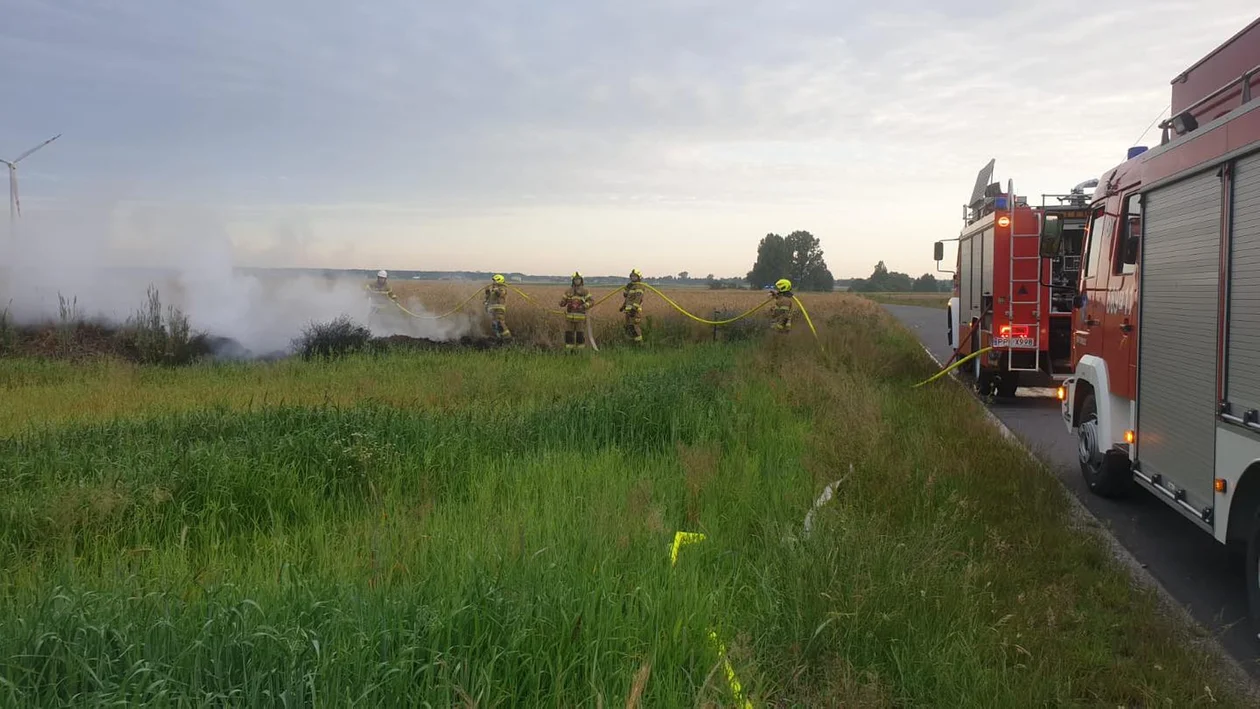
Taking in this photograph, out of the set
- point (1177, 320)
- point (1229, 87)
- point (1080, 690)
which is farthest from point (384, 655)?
point (1229, 87)

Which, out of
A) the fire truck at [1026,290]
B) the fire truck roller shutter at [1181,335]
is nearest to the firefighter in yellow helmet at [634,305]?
the fire truck at [1026,290]

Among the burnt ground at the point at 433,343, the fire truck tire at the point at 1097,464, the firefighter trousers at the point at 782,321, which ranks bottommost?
the fire truck tire at the point at 1097,464

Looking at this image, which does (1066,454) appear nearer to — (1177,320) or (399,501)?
(1177,320)

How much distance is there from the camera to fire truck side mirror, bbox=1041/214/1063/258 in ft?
24.9

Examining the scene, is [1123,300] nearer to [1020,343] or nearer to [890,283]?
[1020,343]

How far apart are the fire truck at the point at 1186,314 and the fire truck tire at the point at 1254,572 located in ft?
0.03

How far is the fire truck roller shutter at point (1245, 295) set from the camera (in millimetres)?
4324

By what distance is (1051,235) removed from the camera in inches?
303

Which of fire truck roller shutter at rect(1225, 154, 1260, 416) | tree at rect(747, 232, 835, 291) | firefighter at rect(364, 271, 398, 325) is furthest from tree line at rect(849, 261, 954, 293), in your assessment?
fire truck roller shutter at rect(1225, 154, 1260, 416)

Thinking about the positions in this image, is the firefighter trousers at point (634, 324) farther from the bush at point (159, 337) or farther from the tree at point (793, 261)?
the tree at point (793, 261)

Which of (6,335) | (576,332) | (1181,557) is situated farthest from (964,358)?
(6,335)

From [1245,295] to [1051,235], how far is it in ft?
11.1

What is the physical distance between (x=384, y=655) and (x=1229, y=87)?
5.54 meters

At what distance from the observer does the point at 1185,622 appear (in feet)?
14.6
